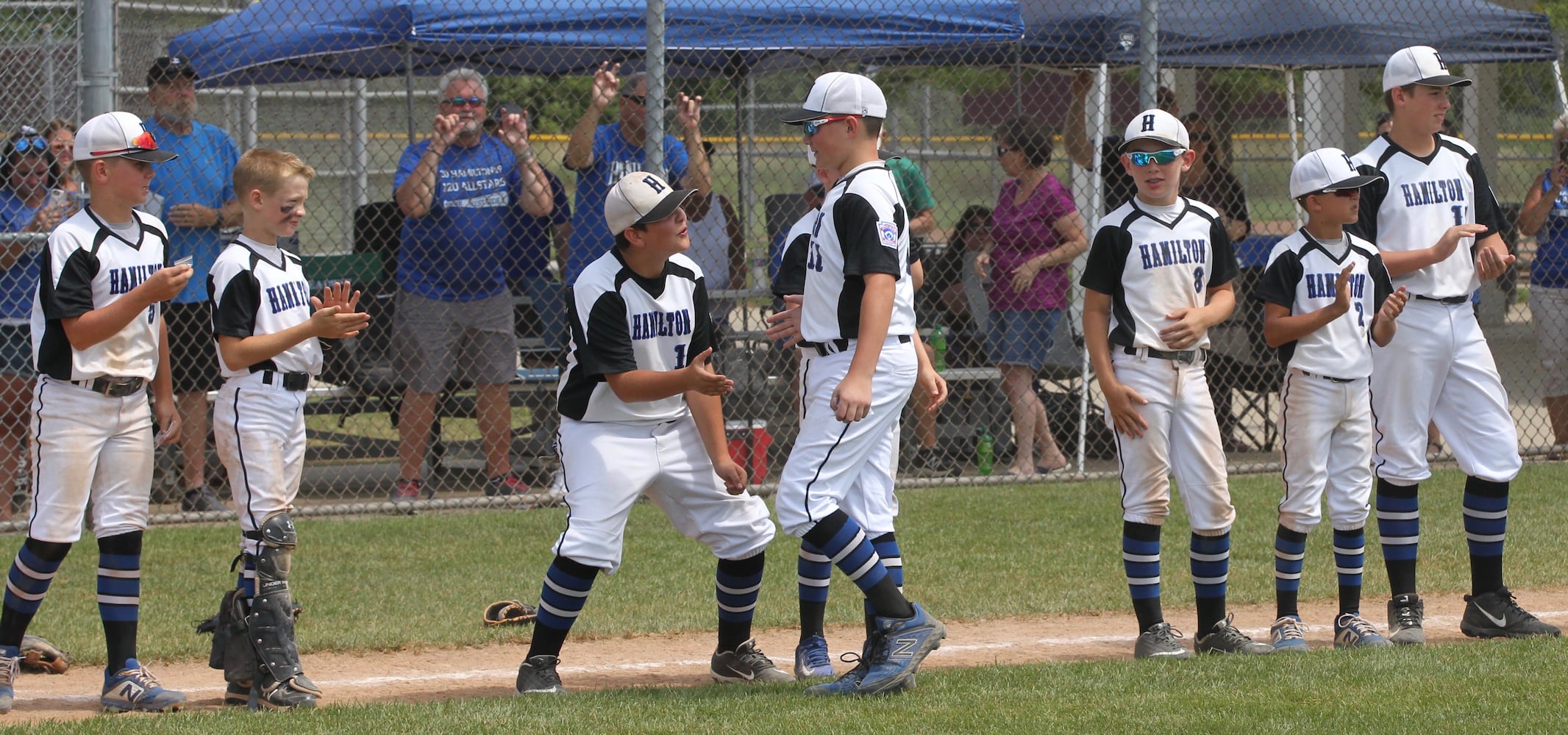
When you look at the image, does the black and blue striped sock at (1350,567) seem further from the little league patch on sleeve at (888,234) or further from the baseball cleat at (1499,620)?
the little league patch on sleeve at (888,234)

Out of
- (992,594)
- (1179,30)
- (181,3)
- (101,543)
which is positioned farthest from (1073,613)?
(181,3)

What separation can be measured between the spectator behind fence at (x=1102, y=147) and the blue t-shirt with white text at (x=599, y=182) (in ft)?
8.44

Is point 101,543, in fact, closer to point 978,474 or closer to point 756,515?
point 756,515


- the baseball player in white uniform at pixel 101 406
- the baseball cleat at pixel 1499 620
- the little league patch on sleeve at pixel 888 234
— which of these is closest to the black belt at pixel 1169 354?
the little league patch on sleeve at pixel 888 234

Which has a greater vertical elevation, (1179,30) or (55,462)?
(1179,30)

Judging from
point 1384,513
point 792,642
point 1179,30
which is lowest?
point 792,642

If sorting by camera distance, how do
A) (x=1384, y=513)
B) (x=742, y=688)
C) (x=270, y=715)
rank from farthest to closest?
(x=1384, y=513) < (x=742, y=688) < (x=270, y=715)

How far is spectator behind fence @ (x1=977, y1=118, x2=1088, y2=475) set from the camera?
891cm

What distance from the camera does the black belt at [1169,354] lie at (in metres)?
5.05

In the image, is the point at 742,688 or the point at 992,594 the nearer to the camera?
the point at 742,688

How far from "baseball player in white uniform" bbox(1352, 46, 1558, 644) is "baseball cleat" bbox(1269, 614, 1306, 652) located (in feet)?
1.25

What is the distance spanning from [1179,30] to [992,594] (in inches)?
189

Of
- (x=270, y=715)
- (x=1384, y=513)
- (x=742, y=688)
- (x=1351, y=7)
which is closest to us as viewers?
(x=270, y=715)

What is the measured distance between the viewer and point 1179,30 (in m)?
9.75
